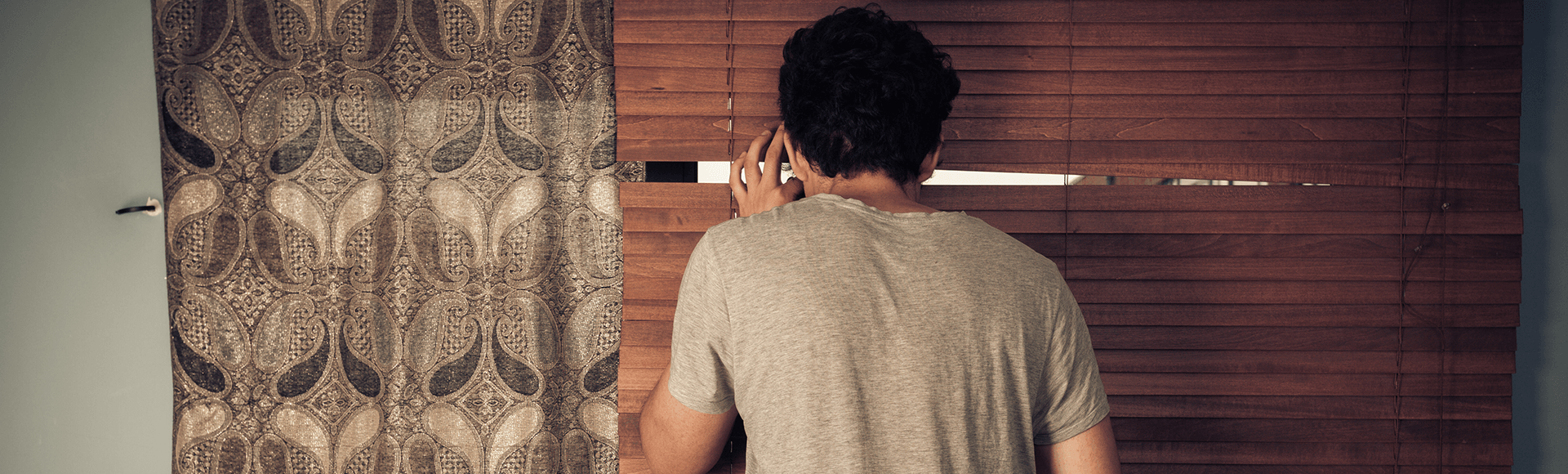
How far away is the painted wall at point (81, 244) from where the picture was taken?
1.31m

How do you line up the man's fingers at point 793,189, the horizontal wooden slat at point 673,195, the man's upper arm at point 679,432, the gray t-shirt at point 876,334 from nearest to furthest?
the gray t-shirt at point 876,334 → the man's upper arm at point 679,432 → the man's fingers at point 793,189 → the horizontal wooden slat at point 673,195

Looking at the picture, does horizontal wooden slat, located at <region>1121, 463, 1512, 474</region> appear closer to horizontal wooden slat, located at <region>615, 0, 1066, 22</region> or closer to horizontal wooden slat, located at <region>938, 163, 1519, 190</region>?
horizontal wooden slat, located at <region>938, 163, 1519, 190</region>

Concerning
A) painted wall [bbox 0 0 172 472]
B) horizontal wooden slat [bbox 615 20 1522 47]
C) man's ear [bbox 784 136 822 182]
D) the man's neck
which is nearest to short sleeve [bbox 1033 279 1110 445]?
the man's neck

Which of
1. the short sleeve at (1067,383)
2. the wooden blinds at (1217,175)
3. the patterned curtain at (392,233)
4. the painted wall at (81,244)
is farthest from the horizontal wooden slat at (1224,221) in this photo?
the painted wall at (81,244)

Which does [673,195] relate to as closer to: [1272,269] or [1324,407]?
[1272,269]

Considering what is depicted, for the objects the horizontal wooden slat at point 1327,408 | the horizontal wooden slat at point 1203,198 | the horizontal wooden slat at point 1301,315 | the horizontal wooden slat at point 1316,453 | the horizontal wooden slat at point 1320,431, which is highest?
the horizontal wooden slat at point 1203,198

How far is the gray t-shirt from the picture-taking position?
75 cm

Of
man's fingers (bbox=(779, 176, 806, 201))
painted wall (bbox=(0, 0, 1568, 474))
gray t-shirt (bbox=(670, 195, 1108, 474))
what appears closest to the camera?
gray t-shirt (bbox=(670, 195, 1108, 474))

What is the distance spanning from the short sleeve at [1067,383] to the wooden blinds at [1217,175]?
1.26ft

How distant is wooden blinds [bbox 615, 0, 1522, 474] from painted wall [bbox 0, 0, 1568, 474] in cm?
97

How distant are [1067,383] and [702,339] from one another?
447mm

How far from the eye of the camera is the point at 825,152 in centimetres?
84

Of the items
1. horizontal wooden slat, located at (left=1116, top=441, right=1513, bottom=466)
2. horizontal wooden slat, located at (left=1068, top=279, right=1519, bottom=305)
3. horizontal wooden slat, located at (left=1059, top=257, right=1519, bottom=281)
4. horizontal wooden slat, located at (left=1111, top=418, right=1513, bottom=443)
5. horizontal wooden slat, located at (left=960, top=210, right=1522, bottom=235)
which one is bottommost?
horizontal wooden slat, located at (left=1116, top=441, right=1513, bottom=466)

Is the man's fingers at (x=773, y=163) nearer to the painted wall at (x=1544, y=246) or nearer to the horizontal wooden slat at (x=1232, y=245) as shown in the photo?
the horizontal wooden slat at (x=1232, y=245)
